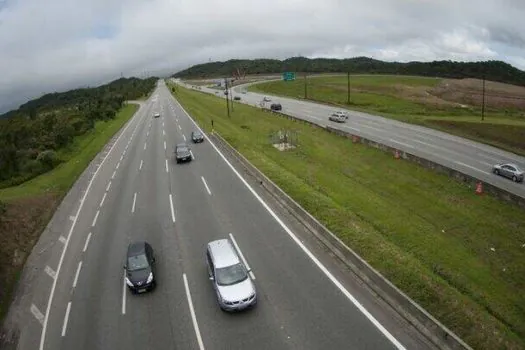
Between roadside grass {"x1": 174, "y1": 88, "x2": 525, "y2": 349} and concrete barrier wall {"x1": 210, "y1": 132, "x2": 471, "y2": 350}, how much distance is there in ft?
3.02

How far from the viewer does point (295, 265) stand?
2091cm

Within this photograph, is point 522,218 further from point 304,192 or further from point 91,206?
point 91,206

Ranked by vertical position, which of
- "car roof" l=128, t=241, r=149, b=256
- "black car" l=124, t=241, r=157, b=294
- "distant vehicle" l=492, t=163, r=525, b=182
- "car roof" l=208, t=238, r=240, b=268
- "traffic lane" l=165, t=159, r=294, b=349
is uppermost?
"car roof" l=208, t=238, r=240, b=268

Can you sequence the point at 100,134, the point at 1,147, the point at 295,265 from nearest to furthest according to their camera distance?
the point at 295,265 → the point at 1,147 → the point at 100,134

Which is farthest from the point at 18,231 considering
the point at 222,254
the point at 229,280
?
the point at 229,280

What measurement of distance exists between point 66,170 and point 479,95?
9697cm

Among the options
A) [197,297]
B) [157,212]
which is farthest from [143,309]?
[157,212]

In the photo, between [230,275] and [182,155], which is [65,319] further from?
[182,155]

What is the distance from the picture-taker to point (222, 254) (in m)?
19.8

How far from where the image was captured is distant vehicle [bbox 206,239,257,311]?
1761 cm

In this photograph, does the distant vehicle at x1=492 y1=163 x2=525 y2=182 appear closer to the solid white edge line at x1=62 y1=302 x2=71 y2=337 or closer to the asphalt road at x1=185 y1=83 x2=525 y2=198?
the asphalt road at x1=185 y1=83 x2=525 y2=198

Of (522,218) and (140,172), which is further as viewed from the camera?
(140,172)

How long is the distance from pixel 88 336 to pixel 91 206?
16477 mm

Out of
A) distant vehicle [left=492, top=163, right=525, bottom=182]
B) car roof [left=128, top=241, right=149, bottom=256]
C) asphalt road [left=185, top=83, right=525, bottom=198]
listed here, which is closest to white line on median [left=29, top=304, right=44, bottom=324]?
car roof [left=128, top=241, right=149, bottom=256]
